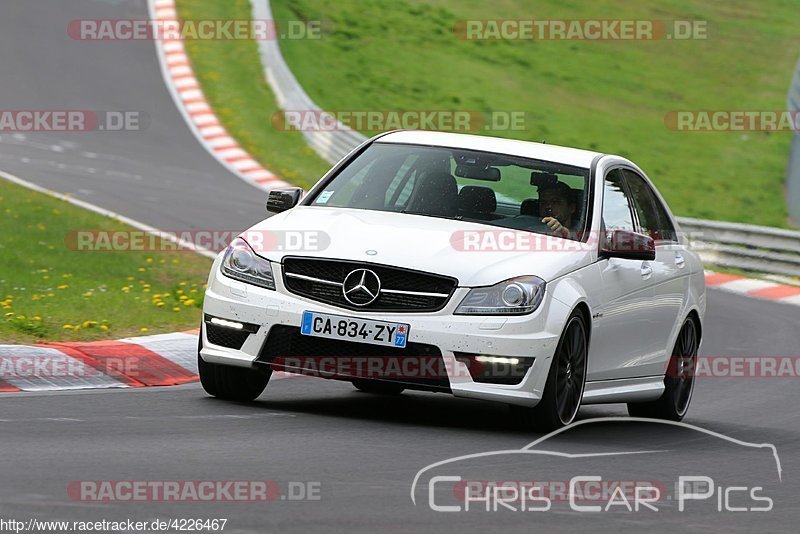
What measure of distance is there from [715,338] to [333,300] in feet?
25.6

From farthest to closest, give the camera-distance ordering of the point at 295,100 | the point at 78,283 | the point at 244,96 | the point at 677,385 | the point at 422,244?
the point at 244,96 → the point at 295,100 → the point at 78,283 → the point at 677,385 → the point at 422,244

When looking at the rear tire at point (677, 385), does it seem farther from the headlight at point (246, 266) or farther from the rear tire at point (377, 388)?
the headlight at point (246, 266)

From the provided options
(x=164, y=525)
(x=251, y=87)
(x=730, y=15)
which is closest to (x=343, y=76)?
(x=251, y=87)

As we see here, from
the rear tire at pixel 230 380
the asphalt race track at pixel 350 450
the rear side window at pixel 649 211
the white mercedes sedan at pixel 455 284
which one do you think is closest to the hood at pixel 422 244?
the white mercedes sedan at pixel 455 284

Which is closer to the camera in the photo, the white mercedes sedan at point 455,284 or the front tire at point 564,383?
the white mercedes sedan at point 455,284

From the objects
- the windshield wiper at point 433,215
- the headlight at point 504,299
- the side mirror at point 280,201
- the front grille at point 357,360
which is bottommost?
the front grille at point 357,360

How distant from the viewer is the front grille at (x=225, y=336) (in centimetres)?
824

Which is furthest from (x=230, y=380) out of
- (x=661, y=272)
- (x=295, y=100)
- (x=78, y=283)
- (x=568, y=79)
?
(x=568, y=79)

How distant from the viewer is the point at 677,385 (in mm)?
10266

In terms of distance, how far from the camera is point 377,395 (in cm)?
983

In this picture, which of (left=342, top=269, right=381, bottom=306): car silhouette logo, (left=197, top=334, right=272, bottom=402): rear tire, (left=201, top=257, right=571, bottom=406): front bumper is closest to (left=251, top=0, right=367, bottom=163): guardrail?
(left=197, top=334, right=272, bottom=402): rear tire

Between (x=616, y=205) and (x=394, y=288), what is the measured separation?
6.90 ft

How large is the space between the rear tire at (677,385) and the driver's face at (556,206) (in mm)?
1584

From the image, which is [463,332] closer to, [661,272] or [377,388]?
[377,388]
